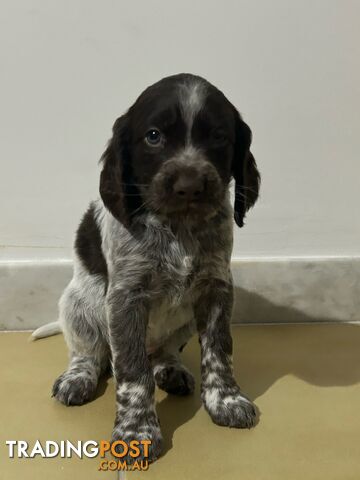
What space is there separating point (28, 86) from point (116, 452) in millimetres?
2034

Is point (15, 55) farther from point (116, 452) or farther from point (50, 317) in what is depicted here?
point (116, 452)

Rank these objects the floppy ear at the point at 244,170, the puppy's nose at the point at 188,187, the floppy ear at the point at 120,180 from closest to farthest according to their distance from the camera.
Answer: the puppy's nose at the point at 188,187, the floppy ear at the point at 120,180, the floppy ear at the point at 244,170

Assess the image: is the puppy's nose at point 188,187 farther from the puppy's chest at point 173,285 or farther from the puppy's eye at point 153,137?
the puppy's chest at point 173,285

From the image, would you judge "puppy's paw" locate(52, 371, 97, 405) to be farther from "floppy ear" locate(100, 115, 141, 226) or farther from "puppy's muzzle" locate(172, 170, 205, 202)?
"puppy's muzzle" locate(172, 170, 205, 202)

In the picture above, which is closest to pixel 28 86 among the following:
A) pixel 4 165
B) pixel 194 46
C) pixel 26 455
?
pixel 4 165

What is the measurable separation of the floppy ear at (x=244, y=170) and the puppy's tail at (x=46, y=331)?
4.55ft

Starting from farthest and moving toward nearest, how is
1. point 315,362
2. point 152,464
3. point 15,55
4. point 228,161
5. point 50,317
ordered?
point 50,317, point 15,55, point 315,362, point 228,161, point 152,464

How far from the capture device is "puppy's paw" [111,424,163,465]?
186 cm

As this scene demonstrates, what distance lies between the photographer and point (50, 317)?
3.21 meters

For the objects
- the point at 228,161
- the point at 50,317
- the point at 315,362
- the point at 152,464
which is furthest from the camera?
the point at 50,317

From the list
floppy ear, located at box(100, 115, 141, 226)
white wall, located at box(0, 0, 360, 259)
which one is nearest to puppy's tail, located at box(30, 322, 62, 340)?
white wall, located at box(0, 0, 360, 259)

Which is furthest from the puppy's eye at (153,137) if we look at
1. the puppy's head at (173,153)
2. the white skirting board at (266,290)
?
the white skirting board at (266,290)

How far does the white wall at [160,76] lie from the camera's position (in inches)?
116

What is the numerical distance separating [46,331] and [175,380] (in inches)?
38.6
